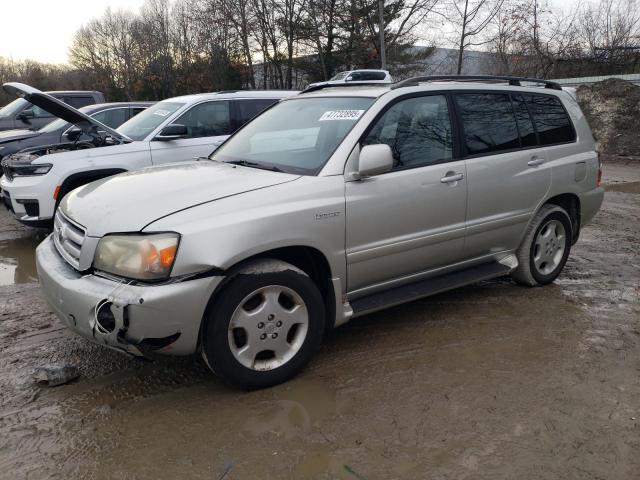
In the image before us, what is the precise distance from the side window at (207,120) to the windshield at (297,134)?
2.93 meters

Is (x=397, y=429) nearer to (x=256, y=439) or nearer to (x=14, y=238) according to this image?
(x=256, y=439)

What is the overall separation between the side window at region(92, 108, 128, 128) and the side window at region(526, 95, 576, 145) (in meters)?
7.48

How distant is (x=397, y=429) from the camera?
284 centimetres

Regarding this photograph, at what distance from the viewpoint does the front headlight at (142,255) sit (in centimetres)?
281

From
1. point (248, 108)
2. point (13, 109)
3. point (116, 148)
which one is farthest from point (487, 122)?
point (13, 109)

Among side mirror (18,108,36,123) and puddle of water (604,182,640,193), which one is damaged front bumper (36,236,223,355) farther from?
side mirror (18,108,36,123)

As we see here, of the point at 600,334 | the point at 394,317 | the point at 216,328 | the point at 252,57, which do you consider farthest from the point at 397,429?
the point at 252,57

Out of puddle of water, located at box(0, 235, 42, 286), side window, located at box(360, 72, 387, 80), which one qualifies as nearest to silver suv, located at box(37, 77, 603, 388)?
puddle of water, located at box(0, 235, 42, 286)

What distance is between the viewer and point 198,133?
24.0 ft

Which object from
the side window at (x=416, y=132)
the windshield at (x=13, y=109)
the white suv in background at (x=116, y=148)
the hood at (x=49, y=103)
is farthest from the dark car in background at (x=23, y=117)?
the side window at (x=416, y=132)

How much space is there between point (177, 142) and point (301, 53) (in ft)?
93.1

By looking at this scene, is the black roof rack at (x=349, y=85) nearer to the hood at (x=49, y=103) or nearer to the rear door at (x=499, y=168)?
the rear door at (x=499, y=168)

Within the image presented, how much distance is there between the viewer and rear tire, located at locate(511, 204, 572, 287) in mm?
4730

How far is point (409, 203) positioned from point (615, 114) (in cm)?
1472
